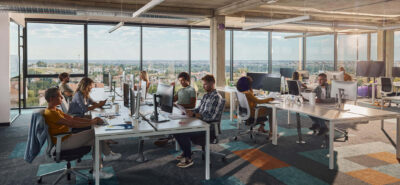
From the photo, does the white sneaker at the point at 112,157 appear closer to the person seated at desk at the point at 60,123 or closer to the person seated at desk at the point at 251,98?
the person seated at desk at the point at 60,123

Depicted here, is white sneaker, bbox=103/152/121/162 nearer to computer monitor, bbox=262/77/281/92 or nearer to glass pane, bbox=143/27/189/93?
computer monitor, bbox=262/77/281/92

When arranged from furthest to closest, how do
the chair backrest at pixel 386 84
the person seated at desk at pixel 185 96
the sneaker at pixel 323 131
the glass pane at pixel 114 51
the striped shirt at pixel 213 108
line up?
the glass pane at pixel 114 51 → the chair backrest at pixel 386 84 → the sneaker at pixel 323 131 → the person seated at desk at pixel 185 96 → the striped shirt at pixel 213 108

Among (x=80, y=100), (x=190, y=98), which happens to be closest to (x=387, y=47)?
(x=190, y=98)

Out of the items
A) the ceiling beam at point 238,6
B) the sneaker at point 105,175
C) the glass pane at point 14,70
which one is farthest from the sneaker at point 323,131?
the glass pane at point 14,70

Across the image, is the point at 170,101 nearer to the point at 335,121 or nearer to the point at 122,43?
the point at 335,121

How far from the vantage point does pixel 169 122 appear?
4445 millimetres

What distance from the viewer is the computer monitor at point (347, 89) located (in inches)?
226

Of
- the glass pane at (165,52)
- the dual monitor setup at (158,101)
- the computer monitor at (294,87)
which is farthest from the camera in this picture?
the glass pane at (165,52)

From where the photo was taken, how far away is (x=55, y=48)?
11.1 meters

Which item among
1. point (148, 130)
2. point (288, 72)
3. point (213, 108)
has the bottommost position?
point (148, 130)

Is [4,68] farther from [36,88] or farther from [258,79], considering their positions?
[258,79]

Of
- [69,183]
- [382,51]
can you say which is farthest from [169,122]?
[382,51]

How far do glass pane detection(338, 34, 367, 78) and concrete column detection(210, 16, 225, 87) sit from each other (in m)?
7.68

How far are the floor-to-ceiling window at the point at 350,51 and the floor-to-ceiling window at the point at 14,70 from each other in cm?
1336
